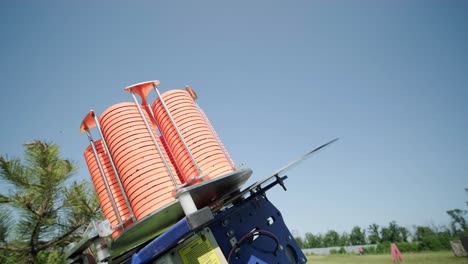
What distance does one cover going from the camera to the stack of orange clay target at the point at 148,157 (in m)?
2.15

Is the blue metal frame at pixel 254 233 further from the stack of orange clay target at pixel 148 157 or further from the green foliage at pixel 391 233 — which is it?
the green foliage at pixel 391 233

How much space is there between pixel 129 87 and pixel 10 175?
10.3 feet

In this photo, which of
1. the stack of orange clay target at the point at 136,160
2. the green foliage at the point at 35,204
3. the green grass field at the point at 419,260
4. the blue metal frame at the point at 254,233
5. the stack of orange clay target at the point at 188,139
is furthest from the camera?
the green grass field at the point at 419,260

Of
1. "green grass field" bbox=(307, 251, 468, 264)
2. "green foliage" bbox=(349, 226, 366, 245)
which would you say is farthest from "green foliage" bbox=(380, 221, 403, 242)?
"green grass field" bbox=(307, 251, 468, 264)

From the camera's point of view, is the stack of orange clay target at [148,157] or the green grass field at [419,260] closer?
the stack of orange clay target at [148,157]

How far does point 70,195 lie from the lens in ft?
15.5

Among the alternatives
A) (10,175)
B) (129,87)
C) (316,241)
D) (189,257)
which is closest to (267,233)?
(189,257)

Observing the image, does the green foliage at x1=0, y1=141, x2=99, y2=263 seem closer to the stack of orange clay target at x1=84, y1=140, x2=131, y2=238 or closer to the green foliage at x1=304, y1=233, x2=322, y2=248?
the stack of orange clay target at x1=84, y1=140, x2=131, y2=238

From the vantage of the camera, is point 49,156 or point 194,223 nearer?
point 194,223

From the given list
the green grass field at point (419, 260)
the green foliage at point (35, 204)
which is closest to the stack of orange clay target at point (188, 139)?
the green foliage at point (35, 204)

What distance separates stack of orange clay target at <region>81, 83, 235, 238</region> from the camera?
2.15 meters

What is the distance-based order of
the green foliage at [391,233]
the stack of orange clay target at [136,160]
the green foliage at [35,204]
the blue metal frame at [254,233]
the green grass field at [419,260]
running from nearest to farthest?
1. the blue metal frame at [254,233]
2. the stack of orange clay target at [136,160]
3. the green foliage at [35,204]
4. the green grass field at [419,260]
5. the green foliage at [391,233]

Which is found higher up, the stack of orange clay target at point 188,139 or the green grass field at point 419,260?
the stack of orange clay target at point 188,139

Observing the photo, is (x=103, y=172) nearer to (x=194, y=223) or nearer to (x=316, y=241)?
(x=194, y=223)
